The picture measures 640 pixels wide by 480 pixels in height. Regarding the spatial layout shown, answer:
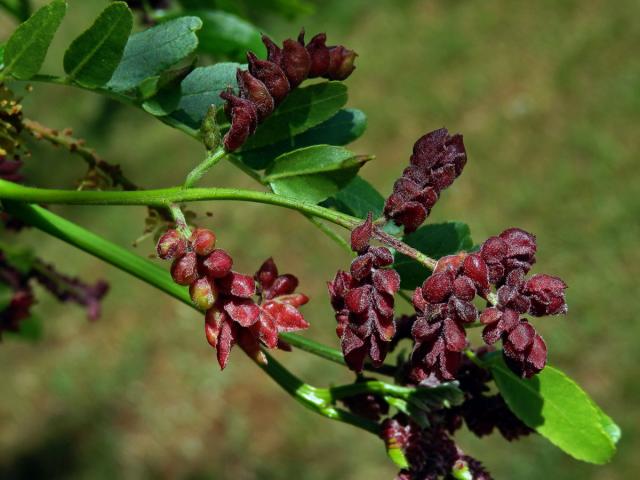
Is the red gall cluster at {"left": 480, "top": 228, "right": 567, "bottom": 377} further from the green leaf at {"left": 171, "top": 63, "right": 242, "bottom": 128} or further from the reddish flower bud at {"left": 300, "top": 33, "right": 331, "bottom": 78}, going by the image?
the green leaf at {"left": 171, "top": 63, "right": 242, "bottom": 128}

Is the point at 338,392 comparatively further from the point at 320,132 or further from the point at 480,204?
the point at 480,204

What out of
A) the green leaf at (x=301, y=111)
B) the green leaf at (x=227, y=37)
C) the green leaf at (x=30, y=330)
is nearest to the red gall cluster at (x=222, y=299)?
the green leaf at (x=301, y=111)

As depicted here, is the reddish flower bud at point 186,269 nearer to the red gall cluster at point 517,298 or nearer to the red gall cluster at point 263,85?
the red gall cluster at point 263,85

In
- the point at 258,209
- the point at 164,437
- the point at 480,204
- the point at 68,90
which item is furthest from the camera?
the point at 68,90

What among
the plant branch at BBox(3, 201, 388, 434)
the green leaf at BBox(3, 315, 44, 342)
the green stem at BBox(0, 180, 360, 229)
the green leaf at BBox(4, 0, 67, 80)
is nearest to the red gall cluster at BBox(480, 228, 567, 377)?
the green stem at BBox(0, 180, 360, 229)

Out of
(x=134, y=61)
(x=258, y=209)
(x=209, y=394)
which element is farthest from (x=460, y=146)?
(x=258, y=209)
